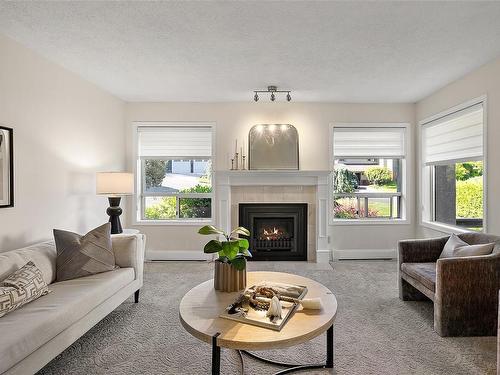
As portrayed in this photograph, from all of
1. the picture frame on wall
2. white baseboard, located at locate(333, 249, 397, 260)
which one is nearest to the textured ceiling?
the picture frame on wall

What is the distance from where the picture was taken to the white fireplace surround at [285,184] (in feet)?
15.4

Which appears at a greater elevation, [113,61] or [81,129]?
[113,61]

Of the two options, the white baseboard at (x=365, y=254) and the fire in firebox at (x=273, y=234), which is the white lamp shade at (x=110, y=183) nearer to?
the fire in firebox at (x=273, y=234)

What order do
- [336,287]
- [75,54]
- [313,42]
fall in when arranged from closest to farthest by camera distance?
[313,42]
[75,54]
[336,287]

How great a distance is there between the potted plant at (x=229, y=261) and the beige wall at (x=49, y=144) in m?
1.88

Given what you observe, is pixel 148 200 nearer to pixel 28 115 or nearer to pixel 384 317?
pixel 28 115

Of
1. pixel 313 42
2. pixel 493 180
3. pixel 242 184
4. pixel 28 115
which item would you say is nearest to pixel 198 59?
pixel 313 42

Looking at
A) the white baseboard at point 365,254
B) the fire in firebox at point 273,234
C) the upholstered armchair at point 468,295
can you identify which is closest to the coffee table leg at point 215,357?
the upholstered armchair at point 468,295

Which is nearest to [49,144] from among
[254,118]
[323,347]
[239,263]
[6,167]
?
[6,167]

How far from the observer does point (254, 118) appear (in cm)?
480

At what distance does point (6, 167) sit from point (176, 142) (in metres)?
2.48

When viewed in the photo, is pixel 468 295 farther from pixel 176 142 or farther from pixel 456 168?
pixel 176 142

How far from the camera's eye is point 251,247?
16.1ft

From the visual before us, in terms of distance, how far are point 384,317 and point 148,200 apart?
3.68 meters
